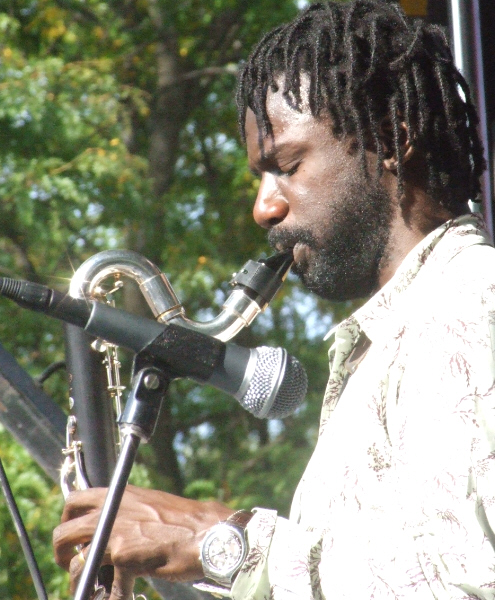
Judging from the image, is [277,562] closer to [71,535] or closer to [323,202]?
[71,535]

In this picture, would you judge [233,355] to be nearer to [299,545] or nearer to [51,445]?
[299,545]

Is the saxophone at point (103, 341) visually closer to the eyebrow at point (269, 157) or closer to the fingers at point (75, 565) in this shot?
the fingers at point (75, 565)

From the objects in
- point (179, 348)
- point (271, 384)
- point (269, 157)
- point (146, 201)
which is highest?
point (269, 157)

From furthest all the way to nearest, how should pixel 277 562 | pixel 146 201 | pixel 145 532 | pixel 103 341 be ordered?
pixel 146 201
pixel 103 341
pixel 145 532
pixel 277 562

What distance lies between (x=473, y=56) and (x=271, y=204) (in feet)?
2.72

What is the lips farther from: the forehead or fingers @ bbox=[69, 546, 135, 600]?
fingers @ bbox=[69, 546, 135, 600]

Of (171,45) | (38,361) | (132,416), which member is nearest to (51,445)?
(132,416)

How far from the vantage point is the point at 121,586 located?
1885 millimetres

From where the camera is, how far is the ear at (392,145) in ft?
6.46

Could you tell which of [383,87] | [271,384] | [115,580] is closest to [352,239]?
[383,87]

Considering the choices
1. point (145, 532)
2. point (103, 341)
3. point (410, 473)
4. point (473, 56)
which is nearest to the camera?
point (410, 473)

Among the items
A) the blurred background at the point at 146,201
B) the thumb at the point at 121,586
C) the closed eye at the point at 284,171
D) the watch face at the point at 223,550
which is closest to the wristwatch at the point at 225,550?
the watch face at the point at 223,550

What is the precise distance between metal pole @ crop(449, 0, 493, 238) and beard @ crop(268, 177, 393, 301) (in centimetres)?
53

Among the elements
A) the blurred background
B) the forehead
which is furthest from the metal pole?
the blurred background
